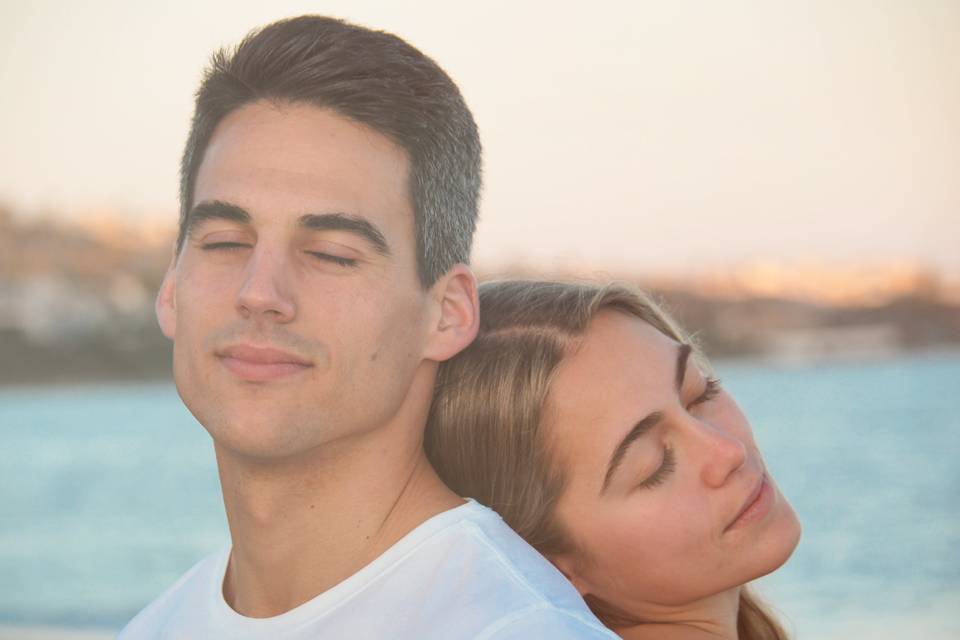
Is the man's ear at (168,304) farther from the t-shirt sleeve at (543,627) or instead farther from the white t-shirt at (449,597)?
the t-shirt sleeve at (543,627)

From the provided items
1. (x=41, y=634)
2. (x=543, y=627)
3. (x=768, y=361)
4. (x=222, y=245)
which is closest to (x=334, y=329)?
(x=222, y=245)

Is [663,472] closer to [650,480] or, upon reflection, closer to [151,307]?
[650,480]

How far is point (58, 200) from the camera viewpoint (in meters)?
35.5

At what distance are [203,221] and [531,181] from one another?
2887 centimetres

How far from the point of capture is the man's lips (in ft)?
6.19

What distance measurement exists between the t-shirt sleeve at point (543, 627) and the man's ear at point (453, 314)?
0.53 metres

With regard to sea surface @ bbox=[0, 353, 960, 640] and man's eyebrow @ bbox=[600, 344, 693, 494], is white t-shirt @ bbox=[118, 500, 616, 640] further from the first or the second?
sea surface @ bbox=[0, 353, 960, 640]

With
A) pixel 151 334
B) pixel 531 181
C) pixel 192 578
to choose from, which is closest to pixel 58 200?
pixel 151 334

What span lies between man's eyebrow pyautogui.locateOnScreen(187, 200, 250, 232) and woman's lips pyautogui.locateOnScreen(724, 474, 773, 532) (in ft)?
3.44

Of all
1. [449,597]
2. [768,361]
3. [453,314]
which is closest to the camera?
[449,597]

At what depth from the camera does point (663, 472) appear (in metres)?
2.22

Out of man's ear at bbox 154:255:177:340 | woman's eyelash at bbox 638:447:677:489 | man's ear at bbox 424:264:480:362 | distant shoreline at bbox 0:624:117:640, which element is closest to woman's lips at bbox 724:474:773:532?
woman's eyelash at bbox 638:447:677:489

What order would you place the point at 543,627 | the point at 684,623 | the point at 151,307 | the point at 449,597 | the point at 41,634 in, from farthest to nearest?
the point at 151,307 → the point at 41,634 → the point at 684,623 → the point at 449,597 → the point at 543,627

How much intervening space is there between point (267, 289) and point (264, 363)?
4.8 inches
